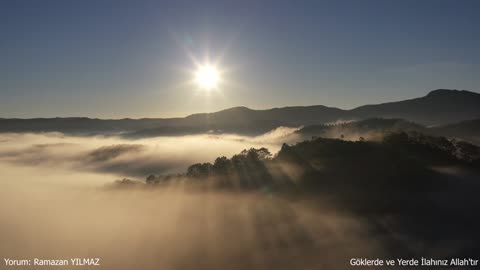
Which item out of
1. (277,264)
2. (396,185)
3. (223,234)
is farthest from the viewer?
(396,185)

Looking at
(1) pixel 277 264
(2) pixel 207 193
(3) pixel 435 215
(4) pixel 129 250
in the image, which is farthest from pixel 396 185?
(4) pixel 129 250

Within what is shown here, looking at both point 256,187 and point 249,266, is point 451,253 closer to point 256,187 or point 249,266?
point 249,266

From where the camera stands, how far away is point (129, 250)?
97750 millimetres

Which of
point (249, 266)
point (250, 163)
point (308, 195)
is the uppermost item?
point (250, 163)

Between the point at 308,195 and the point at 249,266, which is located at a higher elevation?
the point at 308,195

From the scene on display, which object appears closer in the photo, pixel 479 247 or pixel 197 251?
pixel 479 247

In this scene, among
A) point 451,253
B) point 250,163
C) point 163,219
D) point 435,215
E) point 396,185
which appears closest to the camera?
point 451,253

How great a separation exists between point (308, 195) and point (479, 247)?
52723mm

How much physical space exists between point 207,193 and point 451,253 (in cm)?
8728

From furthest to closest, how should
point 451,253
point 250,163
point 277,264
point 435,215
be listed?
point 250,163, point 435,215, point 277,264, point 451,253

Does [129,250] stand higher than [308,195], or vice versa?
[308,195]

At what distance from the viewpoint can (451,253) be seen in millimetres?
65562

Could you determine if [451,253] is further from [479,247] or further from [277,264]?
[277,264]

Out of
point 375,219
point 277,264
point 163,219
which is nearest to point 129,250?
point 163,219
